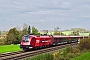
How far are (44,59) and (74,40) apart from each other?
191 ft

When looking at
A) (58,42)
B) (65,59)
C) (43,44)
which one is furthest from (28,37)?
(58,42)

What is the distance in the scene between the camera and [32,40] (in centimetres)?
3941

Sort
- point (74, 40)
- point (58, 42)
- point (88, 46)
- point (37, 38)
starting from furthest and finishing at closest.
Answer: point (74, 40) → point (58, 42) → point (37, 38) → point (88, 46)

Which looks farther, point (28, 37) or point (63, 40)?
point (63, 40)

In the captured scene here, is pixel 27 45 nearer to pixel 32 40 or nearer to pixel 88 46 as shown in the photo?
pixel 32 40

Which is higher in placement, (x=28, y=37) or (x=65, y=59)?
(x=28, y=37)

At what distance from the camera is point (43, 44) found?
4594cm

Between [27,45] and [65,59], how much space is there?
1574cm

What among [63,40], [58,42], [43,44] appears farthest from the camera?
[63,40]

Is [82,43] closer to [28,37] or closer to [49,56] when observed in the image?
[28,37]

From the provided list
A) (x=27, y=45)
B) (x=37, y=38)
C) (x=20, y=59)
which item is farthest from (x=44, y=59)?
(x=37, y=38)

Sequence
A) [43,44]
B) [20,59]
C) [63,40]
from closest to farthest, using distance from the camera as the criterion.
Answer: [20,59]
[43,44]
[63,40]

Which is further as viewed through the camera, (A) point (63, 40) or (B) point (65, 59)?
(A) point (63, 40)

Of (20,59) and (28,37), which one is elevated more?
(28,37)
